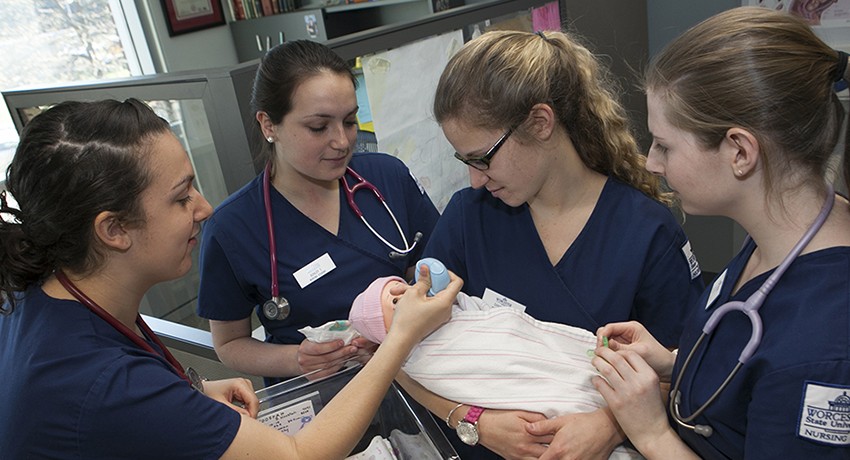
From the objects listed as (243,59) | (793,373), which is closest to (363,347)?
(793,373)

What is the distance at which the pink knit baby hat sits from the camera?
116 cm

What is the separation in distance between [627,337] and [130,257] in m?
0.88

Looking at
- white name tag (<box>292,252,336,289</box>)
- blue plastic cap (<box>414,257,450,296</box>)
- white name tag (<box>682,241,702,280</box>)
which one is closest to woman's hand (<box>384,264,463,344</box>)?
Result: blue plastic cap (<box>414,257,450,296</box>)

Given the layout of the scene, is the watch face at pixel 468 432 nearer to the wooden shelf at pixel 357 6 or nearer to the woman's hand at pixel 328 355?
the woman's hand at pixel 328 355

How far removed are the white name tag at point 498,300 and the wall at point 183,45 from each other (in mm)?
4127

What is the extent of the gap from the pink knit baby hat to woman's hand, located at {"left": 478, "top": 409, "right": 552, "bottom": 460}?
267mm

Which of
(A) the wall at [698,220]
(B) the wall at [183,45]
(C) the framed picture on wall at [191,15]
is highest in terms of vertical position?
(C) the framed picture on wall at [191,15]

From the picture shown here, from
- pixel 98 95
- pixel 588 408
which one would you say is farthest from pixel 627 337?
pixel 98 95

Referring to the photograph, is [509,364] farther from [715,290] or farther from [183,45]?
[183,45]

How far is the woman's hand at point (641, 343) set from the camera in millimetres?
1017

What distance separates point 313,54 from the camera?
4.41 feet

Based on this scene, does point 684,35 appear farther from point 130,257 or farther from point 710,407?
point 130,257

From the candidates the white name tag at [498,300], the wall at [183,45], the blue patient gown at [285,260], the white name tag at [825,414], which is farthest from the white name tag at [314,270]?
the wall at [183,45]

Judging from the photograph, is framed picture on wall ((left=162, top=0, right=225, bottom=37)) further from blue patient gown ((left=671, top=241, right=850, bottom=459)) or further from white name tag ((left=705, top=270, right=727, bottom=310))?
blue patient gown ((left=671, top=241, right=850, bottom=459))
